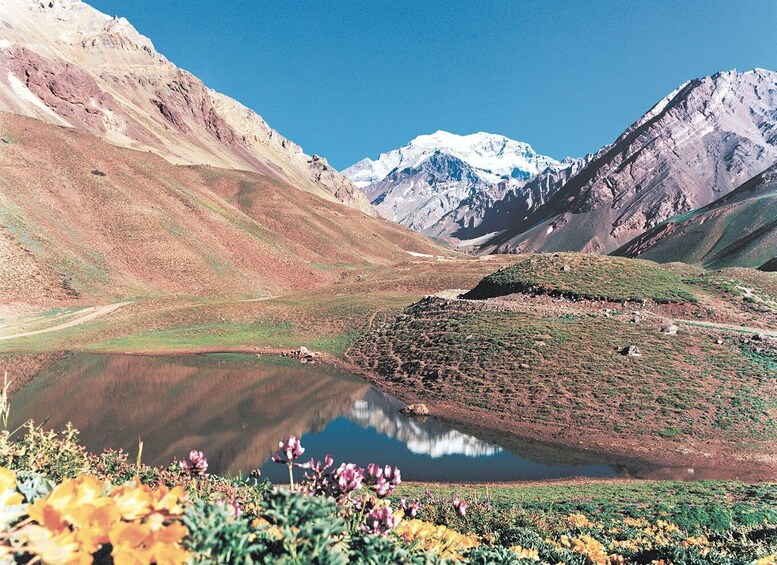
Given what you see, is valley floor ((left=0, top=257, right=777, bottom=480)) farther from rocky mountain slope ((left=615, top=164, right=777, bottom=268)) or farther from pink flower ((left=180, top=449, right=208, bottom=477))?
rocky mountain slope ((left=615, top=164, right=777, bottom=268))

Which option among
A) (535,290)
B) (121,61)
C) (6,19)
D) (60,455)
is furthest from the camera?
(121,61)

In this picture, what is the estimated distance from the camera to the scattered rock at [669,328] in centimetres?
2530

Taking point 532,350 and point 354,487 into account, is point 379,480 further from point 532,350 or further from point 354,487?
point 532,350

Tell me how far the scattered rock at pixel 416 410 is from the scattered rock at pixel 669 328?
14.9 metres

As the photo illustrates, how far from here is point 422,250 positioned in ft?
441

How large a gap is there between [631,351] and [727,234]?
9716 cm

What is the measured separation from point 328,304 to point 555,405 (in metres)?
28.3

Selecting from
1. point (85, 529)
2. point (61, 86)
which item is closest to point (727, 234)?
point (85, 529)

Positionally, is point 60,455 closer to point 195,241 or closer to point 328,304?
point 328,304

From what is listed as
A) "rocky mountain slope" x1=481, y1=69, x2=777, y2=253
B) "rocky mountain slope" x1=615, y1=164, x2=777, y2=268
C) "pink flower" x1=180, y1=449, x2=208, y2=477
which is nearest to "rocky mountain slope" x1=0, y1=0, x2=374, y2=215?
"pink flower" x1=180, y1=449, x2=208, y2=477

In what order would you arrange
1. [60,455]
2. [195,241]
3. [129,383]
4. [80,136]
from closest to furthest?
[60,455] → [129,383] → [195,241] → [80,136]

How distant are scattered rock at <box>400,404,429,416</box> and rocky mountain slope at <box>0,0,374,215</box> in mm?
102779

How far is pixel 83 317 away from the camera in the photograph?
42.2 metres

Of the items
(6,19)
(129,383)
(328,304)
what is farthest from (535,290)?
(6,19)
